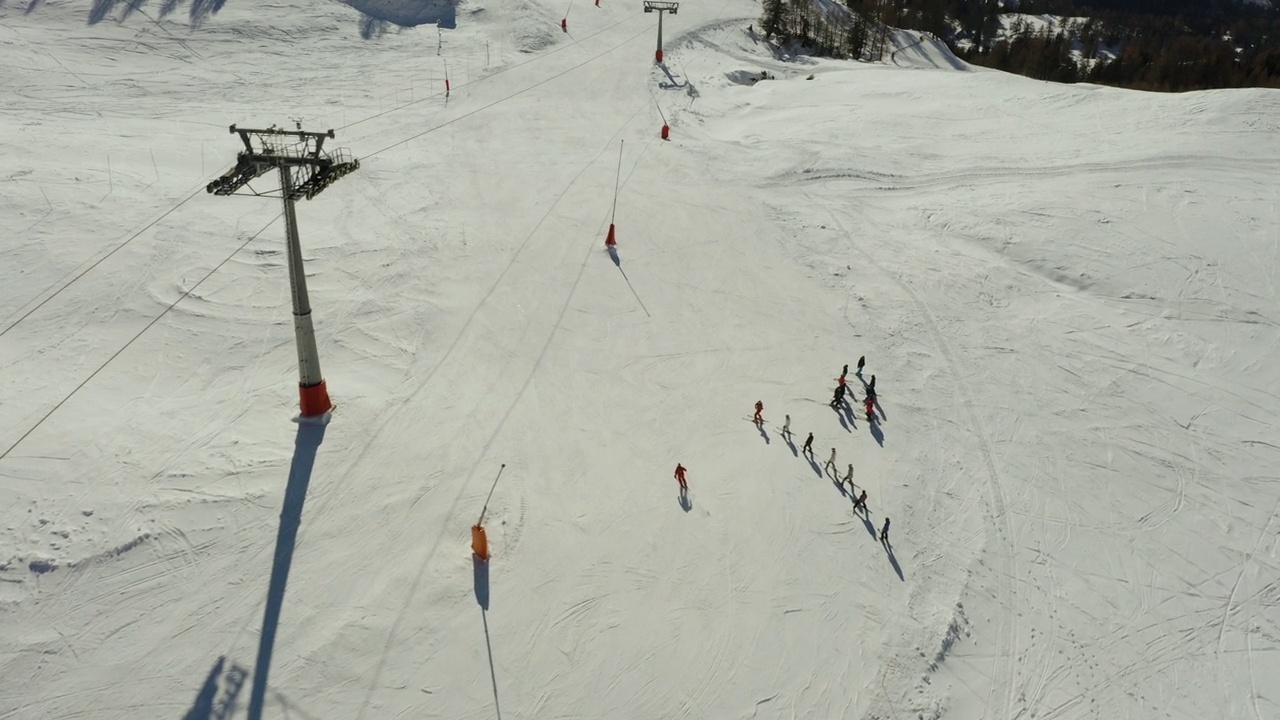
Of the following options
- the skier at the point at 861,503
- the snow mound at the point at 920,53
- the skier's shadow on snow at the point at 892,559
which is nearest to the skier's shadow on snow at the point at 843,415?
the skier at the point at 861,503

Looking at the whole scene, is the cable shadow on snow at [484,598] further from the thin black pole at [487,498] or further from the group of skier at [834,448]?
the group of skier at [834,448]

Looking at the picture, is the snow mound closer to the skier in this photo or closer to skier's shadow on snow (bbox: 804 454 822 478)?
skier's shadow on snow (bbox: 804 454 822 478)

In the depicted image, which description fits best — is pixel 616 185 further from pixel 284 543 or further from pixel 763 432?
pixel 284 543

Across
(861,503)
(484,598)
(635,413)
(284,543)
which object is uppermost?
(635,413)

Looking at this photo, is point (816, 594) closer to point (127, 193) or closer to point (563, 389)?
point (563, 389)

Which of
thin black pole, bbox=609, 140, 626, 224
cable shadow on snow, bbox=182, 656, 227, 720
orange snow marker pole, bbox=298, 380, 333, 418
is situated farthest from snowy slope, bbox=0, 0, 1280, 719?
orange snow marker pole, bbox=298, 380, 333, 418

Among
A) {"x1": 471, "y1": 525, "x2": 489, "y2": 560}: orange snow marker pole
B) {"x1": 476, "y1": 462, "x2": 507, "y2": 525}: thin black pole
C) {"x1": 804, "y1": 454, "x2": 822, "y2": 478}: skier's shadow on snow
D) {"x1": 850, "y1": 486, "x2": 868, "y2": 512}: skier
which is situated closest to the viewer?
{"x1": 471, "y1": 525, "x2": 489, "y2": 560}: orange snow marker pole

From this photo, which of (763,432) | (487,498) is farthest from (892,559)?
(487,498)
